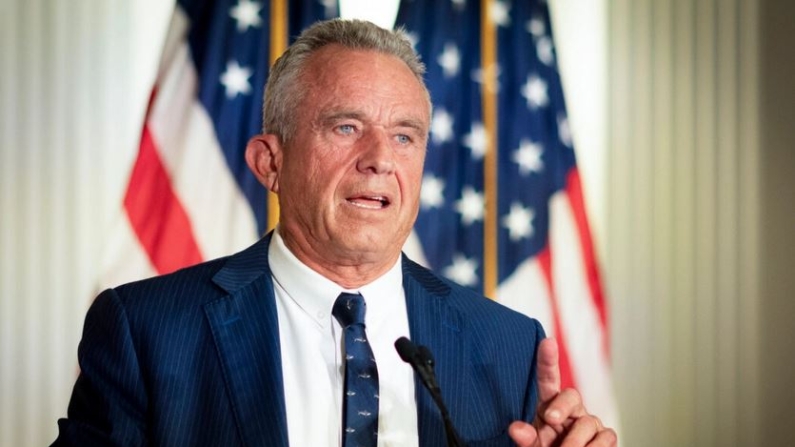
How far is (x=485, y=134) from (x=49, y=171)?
170 centimetres

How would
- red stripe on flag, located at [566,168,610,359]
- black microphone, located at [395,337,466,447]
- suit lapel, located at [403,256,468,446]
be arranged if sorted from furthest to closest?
red stripe on flag, located at [566,168,610,359]
suit lapel, located at [403,256,468,446]
black microphone, located at [395,337,466,447]

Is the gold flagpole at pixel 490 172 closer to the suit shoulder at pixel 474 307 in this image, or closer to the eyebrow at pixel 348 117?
the suit shoulder at pixel 474 307

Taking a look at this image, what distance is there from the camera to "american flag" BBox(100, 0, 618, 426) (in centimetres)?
334

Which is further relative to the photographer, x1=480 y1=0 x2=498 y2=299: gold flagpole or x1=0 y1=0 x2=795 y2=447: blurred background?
x1=480 y1=0 x2=498 y2=299: gold flagpole

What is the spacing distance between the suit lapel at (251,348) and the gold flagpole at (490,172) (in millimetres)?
1921

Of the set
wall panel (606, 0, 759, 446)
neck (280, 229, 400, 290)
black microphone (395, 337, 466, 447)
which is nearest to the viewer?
black microphone (395, 337, 466, 447)

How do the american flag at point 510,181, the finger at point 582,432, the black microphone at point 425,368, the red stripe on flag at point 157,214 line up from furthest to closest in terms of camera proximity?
the american flag at point 510,181 < the red stripe on flag at point 157,214 < the finger at point 582,432 < the black microphone at point 425,368

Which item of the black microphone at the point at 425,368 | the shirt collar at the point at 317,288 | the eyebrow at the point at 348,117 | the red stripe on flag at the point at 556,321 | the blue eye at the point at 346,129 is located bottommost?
the red stripe on flag at the point at 556,321

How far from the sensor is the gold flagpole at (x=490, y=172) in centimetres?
362

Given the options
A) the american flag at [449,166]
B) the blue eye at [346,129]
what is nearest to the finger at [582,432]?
the blue eye at [346,129]

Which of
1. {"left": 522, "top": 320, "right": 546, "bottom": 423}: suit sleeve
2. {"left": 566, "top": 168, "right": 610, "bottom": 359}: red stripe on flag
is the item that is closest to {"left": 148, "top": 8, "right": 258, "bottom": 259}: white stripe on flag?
{"left": 566, "top": 168, "right": 610, "bottom": 359}: red stripe on flag

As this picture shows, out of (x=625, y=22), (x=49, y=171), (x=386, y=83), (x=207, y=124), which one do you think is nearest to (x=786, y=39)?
(x=625, y=22)

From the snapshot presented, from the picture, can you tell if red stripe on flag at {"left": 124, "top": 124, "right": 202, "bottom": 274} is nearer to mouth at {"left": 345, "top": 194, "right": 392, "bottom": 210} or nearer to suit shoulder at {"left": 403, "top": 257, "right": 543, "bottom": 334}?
suit shoulder at {"left": 403, "top": 257, "right": 543, "bottom": 334}

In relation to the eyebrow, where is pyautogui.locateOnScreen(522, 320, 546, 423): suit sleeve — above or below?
below
